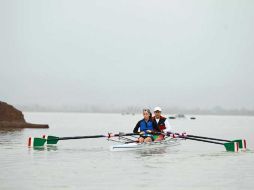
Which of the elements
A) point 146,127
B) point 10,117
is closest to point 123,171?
point 146,127

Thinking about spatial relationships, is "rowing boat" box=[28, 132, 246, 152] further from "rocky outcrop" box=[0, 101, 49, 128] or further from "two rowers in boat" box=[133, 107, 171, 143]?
"rocky outcrop" box=[0, 101, 49, 128]

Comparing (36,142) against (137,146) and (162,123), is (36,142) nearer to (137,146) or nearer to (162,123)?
(137,146)

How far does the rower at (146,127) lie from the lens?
2594cm

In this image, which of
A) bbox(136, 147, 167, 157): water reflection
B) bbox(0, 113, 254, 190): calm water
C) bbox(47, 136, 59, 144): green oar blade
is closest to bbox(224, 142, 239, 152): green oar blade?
bbox(0, 113, 254, 190): calm water

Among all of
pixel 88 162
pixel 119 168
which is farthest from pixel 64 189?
pixel 88 162

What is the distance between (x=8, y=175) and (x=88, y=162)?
196 inches

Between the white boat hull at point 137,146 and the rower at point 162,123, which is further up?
the rower at point 162,123

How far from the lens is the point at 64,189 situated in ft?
44.7

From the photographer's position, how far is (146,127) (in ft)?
87.0

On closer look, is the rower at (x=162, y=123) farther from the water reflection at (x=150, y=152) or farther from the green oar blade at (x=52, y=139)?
the green oar blade at (x=52, y=139)

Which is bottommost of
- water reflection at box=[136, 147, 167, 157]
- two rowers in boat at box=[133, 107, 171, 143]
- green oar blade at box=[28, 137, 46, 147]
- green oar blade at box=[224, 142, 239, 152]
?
water reflection at box=[136, 147, 167, 157]

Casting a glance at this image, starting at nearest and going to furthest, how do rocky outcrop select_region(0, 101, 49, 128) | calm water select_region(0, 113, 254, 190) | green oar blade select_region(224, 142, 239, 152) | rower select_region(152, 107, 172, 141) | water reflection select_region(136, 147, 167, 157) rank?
calm water select_region(0, 113, 254, 190)
water reflection select_region(136, 147, 167, 157)
green oar blade select_region(224, 142, 239, 152)
rower select_region(152, 107, 172, 141)
rocky outcrop select_region(0, 101, 49, 128)

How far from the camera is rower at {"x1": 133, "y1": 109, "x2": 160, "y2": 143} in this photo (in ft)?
85.1

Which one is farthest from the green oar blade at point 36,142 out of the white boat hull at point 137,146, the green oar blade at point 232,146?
the green oar blade at point 232,146
